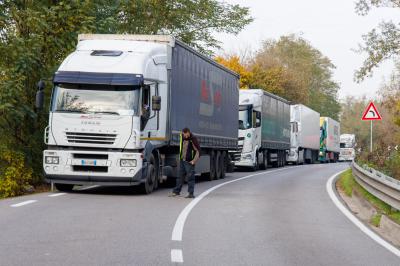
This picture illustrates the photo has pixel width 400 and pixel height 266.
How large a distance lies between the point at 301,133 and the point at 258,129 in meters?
13.9

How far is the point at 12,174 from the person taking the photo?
18.7m

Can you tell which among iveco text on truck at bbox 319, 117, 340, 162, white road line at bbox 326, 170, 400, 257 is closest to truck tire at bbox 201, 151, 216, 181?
white road line at bbox 326, 170, 400, 257

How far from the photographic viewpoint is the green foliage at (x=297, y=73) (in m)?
68.5

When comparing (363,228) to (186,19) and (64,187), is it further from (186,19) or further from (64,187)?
(186,19)

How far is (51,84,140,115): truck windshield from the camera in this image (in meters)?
17.0

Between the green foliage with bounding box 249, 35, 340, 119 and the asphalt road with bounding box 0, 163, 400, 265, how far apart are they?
5144 centimetres

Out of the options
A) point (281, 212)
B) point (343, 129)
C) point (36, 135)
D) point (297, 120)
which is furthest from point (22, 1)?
point (343, 129)

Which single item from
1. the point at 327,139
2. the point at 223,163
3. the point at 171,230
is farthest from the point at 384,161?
the point at 327,139

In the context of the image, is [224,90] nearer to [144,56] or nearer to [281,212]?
[144,56]

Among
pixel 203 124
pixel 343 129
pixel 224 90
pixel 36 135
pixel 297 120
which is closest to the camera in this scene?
pixel 36 135

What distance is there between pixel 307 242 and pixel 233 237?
1058 mm

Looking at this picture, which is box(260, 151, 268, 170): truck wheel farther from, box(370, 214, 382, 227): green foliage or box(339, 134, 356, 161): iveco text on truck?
box(339, 134, 356, 161): iveco text on truck

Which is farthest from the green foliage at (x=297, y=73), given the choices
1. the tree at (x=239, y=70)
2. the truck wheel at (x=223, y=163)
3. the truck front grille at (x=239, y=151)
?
the truck wheel at (x=223, y=163)

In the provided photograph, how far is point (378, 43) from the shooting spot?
2841cm
